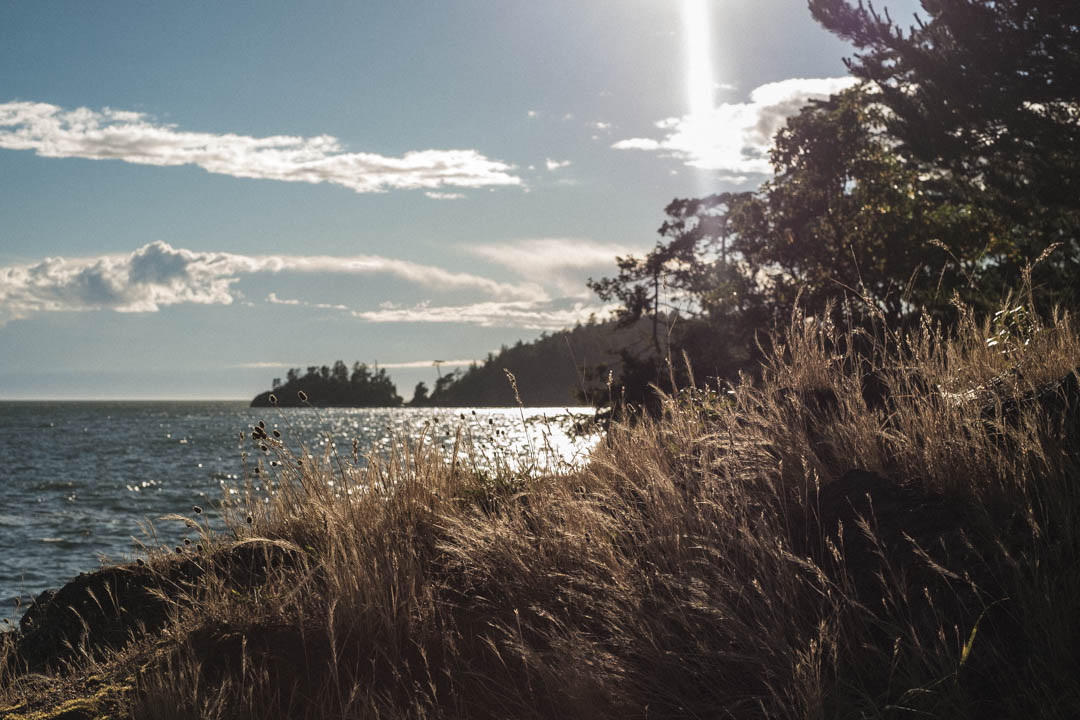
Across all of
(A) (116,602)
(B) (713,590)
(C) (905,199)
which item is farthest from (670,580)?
(C) (905,199)

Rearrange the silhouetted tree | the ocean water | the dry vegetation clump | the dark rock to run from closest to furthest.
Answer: the dry vegetation clump → the dark rock → the ocean water → the silhouetted tree

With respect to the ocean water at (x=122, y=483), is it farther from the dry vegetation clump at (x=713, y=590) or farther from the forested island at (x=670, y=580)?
the dry vegetation clump at (x=713, y=590)

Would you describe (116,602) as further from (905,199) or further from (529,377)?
(529,377)

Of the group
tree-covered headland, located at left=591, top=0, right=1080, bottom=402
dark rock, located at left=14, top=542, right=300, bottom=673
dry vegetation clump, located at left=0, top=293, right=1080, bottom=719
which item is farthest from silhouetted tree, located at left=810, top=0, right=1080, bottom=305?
dark rock, located at left=14, top=542, right=300, bottom=673

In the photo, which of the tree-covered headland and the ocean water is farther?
the tree-covered headland

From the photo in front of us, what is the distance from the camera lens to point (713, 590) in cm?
315

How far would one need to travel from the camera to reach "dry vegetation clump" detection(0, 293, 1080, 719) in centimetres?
294

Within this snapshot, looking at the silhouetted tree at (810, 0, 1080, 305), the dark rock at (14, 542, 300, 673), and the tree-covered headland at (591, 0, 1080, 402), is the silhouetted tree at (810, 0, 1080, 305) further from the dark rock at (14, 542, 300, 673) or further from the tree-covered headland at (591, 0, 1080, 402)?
the dark rock at (14, 542, 300, 673)

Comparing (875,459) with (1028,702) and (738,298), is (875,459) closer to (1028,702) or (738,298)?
(1028,702)

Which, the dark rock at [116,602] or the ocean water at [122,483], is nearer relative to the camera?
the dark rock at [116,602]

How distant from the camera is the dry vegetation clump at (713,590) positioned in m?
2.94

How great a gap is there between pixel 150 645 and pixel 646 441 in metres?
3.34

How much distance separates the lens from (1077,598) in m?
2.92

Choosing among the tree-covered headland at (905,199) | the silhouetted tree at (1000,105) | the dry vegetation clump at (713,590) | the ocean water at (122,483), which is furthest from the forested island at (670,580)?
the silhouetted tree at (1000,105)
